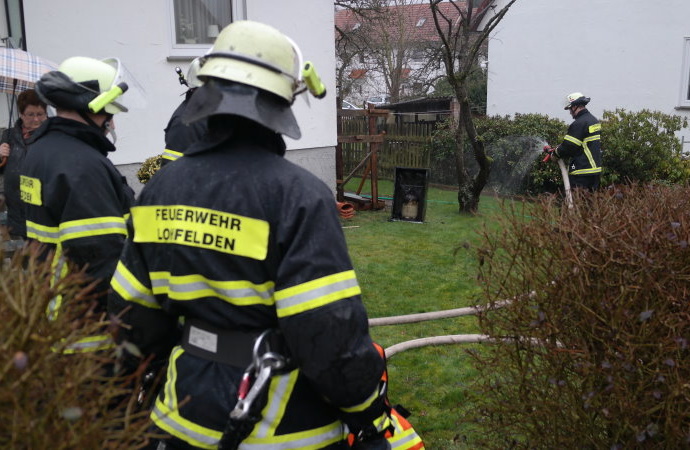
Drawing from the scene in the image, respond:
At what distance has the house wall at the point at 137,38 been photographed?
23.6 ft

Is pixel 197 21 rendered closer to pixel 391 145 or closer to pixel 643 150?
pixel 643 150

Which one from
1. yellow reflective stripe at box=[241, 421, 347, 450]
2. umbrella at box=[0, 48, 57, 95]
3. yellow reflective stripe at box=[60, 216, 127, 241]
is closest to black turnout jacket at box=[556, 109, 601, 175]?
umbrella at box=[0, 48, 57, 95]

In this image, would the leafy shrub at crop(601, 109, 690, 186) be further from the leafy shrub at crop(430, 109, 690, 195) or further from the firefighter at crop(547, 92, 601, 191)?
the firefighter at crop(547, 92, 601, 191)

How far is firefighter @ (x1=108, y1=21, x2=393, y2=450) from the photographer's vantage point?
1.79 meters

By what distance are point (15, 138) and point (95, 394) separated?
4036mm

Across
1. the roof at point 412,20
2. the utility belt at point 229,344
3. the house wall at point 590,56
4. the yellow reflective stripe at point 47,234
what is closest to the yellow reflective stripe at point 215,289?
the utility belt at point 229,344

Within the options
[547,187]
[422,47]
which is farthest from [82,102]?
[422,47]

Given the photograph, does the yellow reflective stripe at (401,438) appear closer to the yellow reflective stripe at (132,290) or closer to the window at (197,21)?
the yellow reflective stripe at (132,290)

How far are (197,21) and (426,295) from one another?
484 centimetres

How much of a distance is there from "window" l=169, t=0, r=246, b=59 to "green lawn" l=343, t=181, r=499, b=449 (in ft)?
11.1

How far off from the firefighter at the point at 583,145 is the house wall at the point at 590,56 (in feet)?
19.8

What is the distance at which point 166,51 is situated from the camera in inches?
318

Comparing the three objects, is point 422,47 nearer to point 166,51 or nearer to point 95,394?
point 166,51

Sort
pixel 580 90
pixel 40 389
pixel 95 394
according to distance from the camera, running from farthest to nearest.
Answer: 1. pixel 580 90
2. pixel 95 394
3. pixel 40 389
